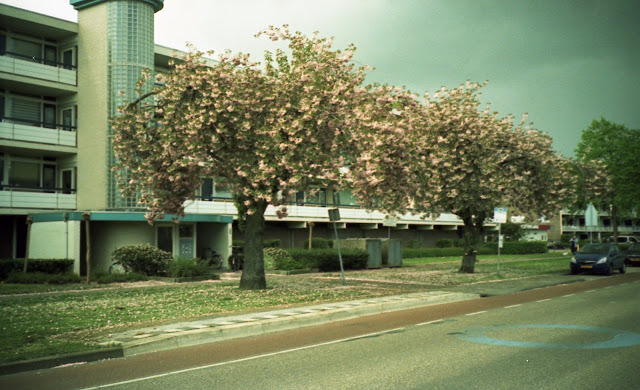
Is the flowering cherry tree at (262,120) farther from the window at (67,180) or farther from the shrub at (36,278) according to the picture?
the window at (67,180)

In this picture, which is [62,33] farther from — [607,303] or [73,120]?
[607,303]

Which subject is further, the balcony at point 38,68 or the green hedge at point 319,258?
the balcony at point 38,68

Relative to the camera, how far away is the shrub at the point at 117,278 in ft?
74.5

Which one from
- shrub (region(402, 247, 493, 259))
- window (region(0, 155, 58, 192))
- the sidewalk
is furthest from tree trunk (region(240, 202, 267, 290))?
shrub (region(402, 247, 493, 259))

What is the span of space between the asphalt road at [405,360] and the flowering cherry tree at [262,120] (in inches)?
218

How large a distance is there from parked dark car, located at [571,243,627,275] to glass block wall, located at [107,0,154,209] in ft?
77.6

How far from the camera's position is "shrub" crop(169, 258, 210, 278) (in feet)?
80.1

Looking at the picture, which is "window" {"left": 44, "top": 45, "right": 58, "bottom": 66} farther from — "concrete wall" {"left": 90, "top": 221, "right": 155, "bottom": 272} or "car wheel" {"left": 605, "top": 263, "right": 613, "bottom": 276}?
"car wheel" {"left": 605, "top": 263, "right": 613, "bottom": 276}

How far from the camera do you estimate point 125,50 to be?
3078 cm


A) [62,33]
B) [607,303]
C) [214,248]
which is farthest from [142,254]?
[607,303]

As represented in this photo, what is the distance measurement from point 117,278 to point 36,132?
43.1ft

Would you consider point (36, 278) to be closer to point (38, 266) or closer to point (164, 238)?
point (38, 266)

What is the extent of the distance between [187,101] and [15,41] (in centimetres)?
2091

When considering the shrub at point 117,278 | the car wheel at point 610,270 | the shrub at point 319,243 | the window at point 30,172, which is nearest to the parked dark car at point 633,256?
the car wheel at point 610,270
